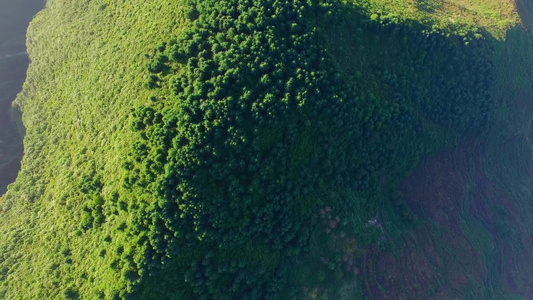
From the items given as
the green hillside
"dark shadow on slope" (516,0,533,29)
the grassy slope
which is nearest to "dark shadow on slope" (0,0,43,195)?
the green hillside

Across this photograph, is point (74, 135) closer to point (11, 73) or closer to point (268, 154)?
point (268, 154)

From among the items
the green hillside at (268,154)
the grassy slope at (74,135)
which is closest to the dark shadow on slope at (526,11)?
the green hillside at (268,154)

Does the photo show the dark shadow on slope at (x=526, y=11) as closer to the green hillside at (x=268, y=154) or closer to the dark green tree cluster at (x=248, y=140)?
the green hillside at (x=268, y=154)

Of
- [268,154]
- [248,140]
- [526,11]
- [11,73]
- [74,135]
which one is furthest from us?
[11,73]

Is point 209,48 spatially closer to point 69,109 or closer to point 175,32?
point 175,32

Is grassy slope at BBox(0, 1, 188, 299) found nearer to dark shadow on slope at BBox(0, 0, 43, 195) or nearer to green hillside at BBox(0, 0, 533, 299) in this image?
green hillside at BBox(0, 0, 533, 299)

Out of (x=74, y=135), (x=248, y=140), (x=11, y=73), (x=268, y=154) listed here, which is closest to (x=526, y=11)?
(x=268, y=154)
